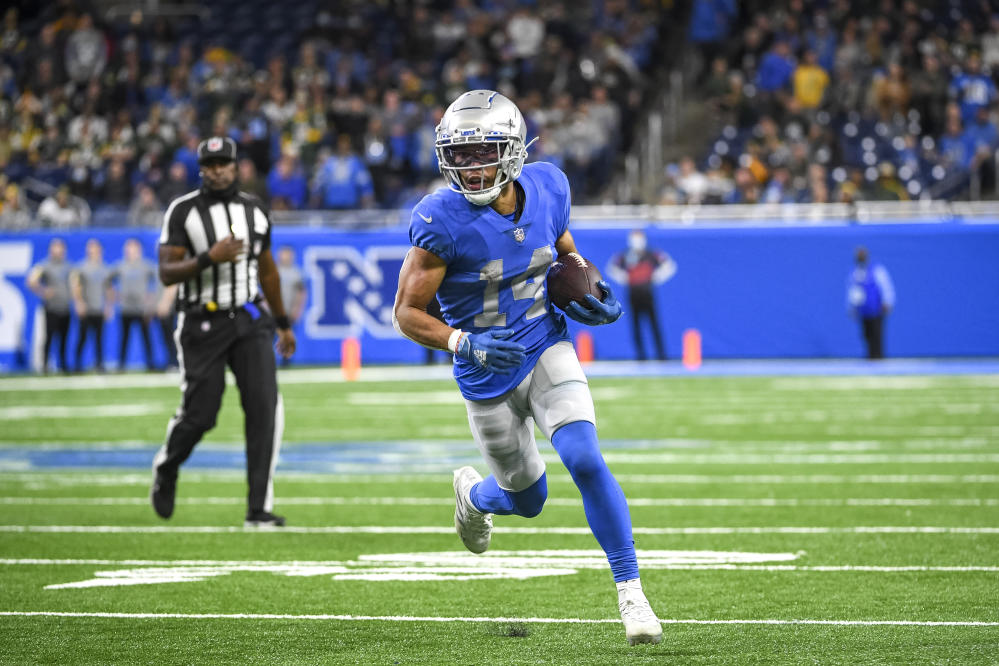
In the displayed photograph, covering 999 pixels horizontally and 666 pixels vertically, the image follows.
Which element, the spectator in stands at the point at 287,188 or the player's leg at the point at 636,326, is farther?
the spectator in stands at the point at 287,188

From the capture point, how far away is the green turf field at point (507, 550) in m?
4.61

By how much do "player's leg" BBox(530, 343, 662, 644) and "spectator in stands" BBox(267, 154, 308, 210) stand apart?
1565 centimetres

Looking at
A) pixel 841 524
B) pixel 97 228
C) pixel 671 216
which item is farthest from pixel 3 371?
pixel 841 524

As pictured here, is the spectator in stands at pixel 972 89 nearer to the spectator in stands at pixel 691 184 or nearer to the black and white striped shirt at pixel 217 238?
the spectator in stands at pixel 691 184

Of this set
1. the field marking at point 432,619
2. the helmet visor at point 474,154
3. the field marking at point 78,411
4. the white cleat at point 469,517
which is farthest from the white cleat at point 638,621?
the field marking at point 78,411

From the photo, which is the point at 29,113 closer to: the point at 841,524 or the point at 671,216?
the point at 671,216

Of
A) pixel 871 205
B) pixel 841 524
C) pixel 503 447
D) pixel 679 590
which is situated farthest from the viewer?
pixel 871 205

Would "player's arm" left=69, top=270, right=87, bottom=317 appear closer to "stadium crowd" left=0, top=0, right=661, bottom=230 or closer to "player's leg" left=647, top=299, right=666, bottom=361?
"stadium crowd" left=0, top=0, right=661, bottom=230

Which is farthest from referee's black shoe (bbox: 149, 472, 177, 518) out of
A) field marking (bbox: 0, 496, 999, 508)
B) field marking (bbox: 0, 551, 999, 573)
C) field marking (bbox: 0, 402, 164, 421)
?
field marking (bbox: 0, 402, 164, 421)

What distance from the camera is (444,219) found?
4828 mm

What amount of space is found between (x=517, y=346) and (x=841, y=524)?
2.97 meters

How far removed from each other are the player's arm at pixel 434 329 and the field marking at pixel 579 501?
10.9 feet

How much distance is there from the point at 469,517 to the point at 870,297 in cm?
1366

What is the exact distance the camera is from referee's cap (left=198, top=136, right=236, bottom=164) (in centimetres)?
725
